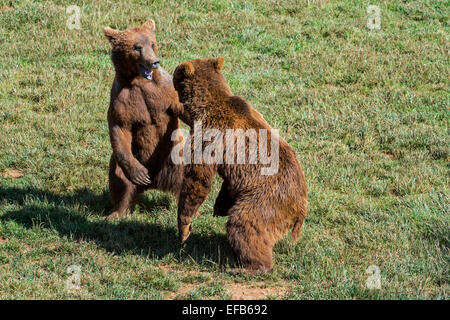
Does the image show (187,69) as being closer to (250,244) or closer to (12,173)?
(250,244)

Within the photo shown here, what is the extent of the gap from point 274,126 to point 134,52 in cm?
339

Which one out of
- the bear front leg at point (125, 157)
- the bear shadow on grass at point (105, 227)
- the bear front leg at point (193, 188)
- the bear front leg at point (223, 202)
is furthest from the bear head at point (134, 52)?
the bear shadow on grass at point (105, 227)

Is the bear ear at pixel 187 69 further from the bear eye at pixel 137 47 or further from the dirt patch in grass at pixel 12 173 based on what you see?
the dirt patch in grass at pixel 12 173

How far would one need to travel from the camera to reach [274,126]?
10031mm

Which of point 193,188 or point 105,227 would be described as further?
point 105,227

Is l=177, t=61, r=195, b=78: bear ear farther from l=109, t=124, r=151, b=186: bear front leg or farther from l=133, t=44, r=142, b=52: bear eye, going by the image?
l=109, t=124, r=151, b=186: bear front leg

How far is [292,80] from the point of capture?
1125cm

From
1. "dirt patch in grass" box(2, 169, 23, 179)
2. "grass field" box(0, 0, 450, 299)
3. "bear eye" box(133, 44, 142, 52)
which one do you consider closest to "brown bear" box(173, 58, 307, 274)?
"grass field" box(0, 0, 450, 299)

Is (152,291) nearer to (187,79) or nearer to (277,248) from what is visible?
(277,248)

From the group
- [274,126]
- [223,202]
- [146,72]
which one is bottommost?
[223,202]

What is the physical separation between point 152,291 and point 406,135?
4697mm

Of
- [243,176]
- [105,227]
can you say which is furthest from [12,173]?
[243,176]

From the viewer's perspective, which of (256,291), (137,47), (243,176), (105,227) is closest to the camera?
(256,291)
